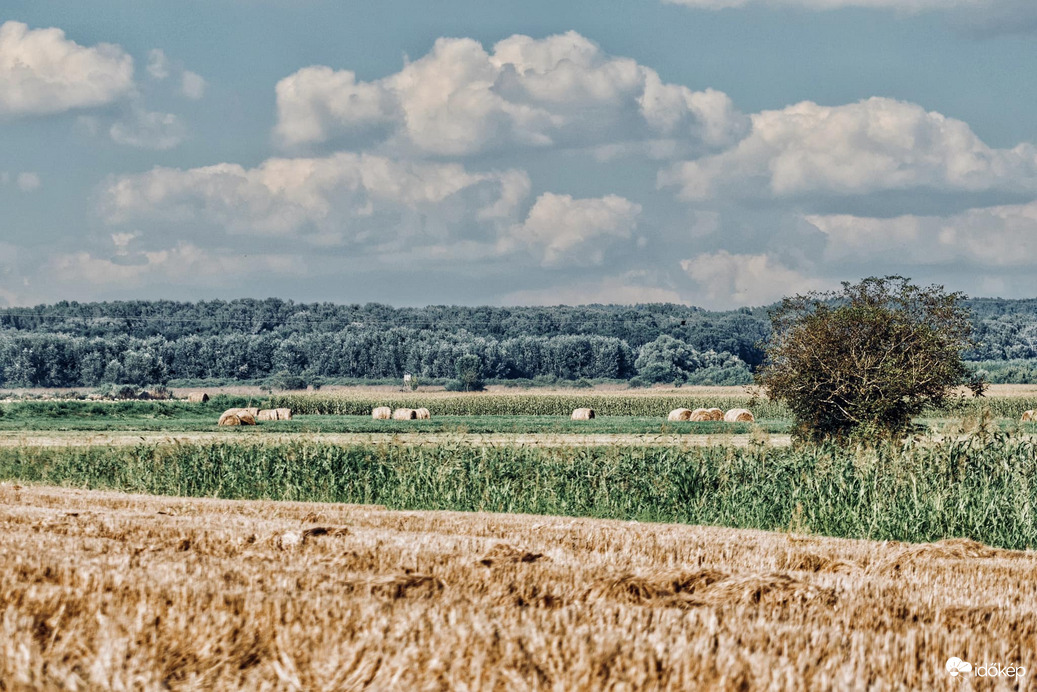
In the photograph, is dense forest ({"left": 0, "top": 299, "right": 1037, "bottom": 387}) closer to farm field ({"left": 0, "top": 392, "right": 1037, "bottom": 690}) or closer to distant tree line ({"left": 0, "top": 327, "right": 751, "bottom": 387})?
distant tree line ({"left": 0, "top": 327, "right": 751, "bottom": 387})

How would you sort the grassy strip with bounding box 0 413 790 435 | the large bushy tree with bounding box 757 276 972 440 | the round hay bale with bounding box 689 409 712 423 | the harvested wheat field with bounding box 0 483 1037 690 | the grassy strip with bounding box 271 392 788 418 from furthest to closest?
the grassy strip with bounding box 271 392 788 418 < the round hay bale with bounding box 689 409 712 423 < the grassy strip with bounding box 0 413 790 435 < the large bushy tree with bounding box 757 276 972 440 < the harvested wheat field with bounding box 0 483 1037 690

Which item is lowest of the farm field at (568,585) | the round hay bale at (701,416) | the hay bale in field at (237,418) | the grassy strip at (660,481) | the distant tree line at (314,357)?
the round hay bale at (701,416)

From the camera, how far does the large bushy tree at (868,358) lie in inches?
1018

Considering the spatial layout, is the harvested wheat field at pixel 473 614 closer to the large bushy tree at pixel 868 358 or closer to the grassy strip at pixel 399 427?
the large bushy tree at pixel 868 358

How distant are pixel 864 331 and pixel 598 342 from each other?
145 meters

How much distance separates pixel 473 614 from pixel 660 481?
14303 mm

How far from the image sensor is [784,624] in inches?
214

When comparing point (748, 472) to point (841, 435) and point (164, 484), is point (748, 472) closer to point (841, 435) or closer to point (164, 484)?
point (841, 435)

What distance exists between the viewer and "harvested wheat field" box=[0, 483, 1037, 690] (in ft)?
13.4

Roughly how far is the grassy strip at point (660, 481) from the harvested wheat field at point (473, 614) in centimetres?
556

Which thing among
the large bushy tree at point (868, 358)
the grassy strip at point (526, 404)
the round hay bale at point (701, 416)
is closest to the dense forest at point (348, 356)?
the grassy strip at point (526, 404)

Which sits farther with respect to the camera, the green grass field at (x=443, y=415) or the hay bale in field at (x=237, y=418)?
the hay bale in field at (x=237, y=418)

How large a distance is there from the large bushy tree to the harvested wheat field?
16.5 meters

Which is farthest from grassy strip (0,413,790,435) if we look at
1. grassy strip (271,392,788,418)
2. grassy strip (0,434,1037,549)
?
grassy strip (0,434,1037,549)
